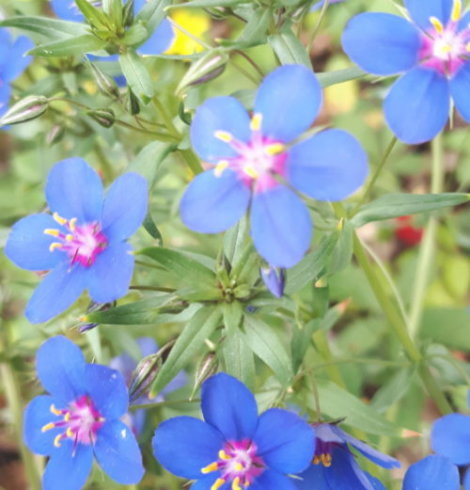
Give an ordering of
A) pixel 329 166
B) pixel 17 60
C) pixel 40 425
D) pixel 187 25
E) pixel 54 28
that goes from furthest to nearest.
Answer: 1. pixel 187 25
2. pixel 17 60
3. pixel 40 425
4. pixel 54 28
5. pixel 329 166

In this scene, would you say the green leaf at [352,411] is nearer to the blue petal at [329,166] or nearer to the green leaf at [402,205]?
the green leaf at [402,205]

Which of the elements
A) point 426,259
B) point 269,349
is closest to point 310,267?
point 269,349

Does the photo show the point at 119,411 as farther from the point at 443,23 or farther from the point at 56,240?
the point at 443,23

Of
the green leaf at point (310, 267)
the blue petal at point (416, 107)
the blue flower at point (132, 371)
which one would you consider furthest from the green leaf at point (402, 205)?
the blue flower at point (132, 371)

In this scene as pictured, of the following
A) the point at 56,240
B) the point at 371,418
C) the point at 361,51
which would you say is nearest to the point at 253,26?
the point at 361,51

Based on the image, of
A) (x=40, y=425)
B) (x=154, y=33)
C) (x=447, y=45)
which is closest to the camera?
(x=447, y=45)

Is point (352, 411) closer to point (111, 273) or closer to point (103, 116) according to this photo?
point (111, 273)
